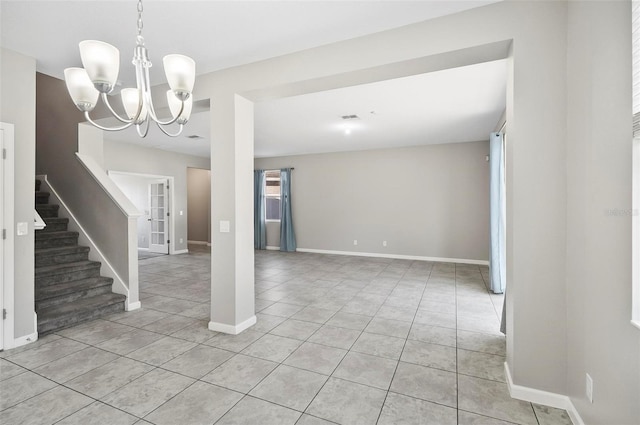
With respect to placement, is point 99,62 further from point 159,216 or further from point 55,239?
point 159,216

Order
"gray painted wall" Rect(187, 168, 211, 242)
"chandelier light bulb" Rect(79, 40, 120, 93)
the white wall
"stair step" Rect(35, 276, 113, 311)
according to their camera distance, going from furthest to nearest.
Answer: "gray painted wall" Rect(187, 168, 211, 242) → the white wall → "stair step" Rect(35, 276, 113, 311) → "chandelier light bulb" Rect(79, 40, 120, 93)

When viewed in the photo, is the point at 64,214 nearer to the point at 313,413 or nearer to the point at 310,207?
the point at 313,413

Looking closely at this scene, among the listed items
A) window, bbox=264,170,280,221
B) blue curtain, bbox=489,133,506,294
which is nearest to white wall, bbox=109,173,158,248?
window, bbox=264,170,280,221

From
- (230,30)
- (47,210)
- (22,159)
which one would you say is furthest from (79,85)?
(47,210)

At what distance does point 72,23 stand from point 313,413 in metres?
3.31

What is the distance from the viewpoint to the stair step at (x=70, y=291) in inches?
130

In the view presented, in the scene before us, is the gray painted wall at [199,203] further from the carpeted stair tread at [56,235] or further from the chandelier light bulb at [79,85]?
the chandelier light bulb at [79,85]

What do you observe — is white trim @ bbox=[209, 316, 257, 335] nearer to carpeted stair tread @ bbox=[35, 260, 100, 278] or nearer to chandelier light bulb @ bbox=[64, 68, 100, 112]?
carpeted stair tread @ bbox=[35, 260, 100, 278]

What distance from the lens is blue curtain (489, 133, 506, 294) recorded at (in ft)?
14.6

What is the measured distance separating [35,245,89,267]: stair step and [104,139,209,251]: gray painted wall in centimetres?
311

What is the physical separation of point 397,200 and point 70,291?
619cm

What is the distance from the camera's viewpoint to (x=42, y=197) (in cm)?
428

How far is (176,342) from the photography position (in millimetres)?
2818

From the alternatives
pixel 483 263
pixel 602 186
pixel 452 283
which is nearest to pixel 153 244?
pixel 452 283
